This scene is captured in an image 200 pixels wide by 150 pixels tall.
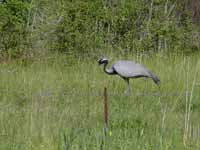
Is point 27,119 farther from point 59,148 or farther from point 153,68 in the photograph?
point 153,68

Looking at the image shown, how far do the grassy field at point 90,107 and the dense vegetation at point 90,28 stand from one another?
0.84 m

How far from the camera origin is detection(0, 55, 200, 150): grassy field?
4554 mm

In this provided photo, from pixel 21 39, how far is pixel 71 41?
1.03 meters

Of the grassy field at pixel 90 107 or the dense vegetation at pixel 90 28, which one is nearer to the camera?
the grassy field at pixel 90 107

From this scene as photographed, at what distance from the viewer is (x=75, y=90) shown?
837 centimetres

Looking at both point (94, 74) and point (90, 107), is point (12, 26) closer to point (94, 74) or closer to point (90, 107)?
point (94, 74)

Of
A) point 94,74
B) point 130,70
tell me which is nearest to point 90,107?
point 130,70

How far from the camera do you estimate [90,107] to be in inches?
269

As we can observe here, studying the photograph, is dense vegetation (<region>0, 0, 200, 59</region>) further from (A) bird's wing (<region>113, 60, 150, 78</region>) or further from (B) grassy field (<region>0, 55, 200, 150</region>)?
(A) bird's wing (<region>113, 60, 150, 78</region>)

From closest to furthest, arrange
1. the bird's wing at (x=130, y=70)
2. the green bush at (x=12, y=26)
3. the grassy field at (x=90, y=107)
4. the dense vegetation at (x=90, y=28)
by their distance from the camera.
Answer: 1. the grassy field at (x=90, y=107)
2. the bird's wing at (x=130, y=70)
3. the green bush at (x=12, y=26)
4. the dense vegetation at (x=90, y=28)

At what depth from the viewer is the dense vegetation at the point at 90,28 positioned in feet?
39.9

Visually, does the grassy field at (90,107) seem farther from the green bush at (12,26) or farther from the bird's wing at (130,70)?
the green bush at (12,26)

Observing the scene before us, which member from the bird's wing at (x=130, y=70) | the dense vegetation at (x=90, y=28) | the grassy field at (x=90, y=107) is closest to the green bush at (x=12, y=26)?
the dense vegetation at (x=90, y=28)

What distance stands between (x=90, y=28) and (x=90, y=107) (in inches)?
231
